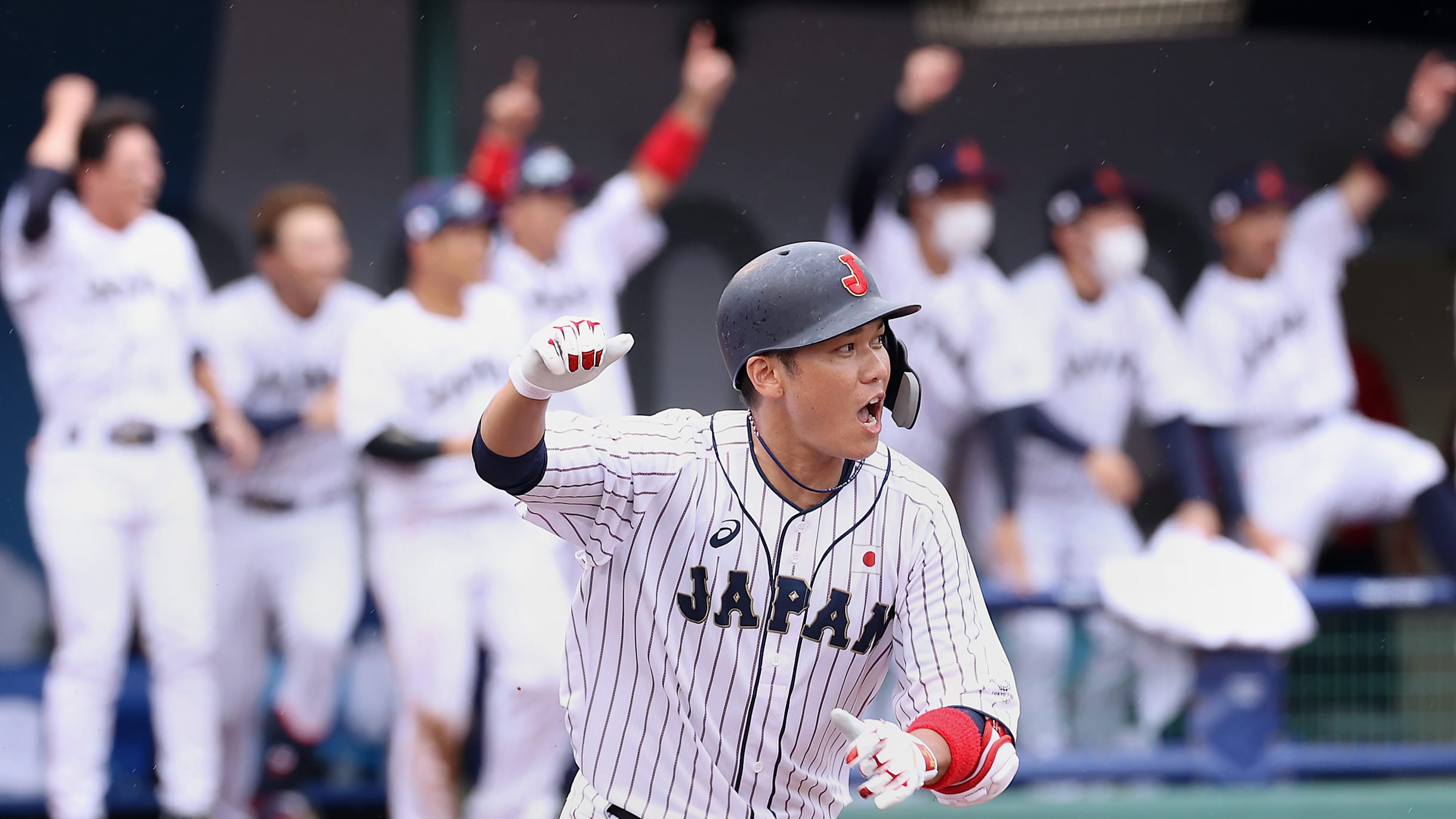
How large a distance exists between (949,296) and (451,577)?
1.91 meters

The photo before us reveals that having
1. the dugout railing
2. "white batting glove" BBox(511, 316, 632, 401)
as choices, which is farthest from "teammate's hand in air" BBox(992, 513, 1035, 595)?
"white batting glove" BBox(511, 316, 632, 401)

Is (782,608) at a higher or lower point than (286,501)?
lower

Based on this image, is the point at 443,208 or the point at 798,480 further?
the point at 443,208

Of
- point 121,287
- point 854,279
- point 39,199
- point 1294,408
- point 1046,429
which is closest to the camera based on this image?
point 854,279

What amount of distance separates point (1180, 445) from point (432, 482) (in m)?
2.54

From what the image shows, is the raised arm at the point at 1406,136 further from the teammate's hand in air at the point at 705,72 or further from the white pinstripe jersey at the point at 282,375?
the white pinstripe jersey at the point at 282,375

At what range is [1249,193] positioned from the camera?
509cm

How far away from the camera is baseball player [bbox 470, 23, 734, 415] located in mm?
4688

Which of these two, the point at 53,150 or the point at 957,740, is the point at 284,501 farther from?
the point at 957,740

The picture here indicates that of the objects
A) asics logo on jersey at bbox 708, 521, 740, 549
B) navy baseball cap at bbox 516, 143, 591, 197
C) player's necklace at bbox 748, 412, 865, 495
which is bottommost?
asics logo on jersey at bbox 708, 521, 740, 549

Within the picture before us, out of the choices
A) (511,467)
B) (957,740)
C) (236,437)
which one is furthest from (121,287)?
(957,740)

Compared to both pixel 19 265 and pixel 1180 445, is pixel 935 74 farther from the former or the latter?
pixel 19 265

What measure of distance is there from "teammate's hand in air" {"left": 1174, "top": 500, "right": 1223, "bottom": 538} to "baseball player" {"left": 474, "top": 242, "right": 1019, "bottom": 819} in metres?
3.12

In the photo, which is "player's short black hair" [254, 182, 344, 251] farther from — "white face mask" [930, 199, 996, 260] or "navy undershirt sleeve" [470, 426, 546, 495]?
"navy undershirt sleeve" [470, 426, 546, 495]
